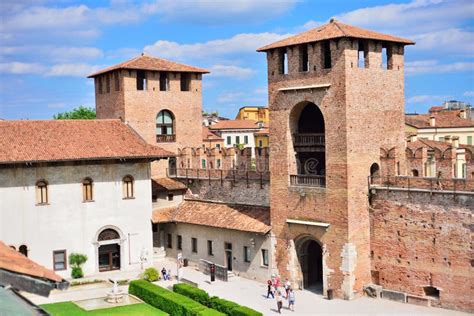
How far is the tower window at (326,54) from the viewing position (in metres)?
31.8

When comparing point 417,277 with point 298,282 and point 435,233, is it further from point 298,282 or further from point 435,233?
point 298,282

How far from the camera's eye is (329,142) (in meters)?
31.8

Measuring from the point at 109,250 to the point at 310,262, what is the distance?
1234cm

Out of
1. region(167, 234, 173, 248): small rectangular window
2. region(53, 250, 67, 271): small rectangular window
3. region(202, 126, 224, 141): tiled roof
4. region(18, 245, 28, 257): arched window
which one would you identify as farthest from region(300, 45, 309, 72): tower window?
region(202, 126, 224, 141): tiled roof

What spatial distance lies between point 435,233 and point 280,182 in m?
8.70

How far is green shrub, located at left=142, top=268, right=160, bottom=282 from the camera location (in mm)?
36312

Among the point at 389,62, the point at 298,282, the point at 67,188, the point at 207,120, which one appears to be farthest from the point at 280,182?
the point at 207,120

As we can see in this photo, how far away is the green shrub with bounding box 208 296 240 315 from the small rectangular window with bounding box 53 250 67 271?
1146cm

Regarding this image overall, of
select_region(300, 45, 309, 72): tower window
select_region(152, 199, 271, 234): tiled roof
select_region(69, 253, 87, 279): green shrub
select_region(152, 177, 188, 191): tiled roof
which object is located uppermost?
select_region(300, 45, 309, 72): tower window

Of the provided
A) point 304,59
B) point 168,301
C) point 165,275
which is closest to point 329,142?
point 304,59

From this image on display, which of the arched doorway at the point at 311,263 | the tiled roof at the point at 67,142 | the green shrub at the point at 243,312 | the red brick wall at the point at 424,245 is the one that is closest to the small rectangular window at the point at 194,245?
the tiled roof at the point at 67,142

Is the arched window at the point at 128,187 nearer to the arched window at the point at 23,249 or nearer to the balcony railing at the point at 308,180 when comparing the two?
the arched window at the point at 23,249

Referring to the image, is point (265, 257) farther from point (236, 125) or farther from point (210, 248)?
point (236, 125)

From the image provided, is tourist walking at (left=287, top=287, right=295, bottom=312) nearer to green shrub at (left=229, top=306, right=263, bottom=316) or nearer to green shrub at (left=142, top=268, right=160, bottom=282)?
green shrub at (left=229, top=306, right=263, bottom=316)
